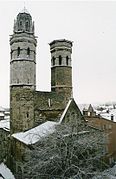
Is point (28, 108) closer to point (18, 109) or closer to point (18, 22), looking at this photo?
point (18, 109)

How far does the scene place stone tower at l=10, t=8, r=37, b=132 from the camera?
79.9ft

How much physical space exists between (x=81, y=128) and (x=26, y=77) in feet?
27.8

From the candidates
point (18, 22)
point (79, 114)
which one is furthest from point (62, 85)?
point (18, 22)

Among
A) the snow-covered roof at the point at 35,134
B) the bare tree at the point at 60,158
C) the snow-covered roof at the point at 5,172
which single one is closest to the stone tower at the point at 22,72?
the snow-covered roof at the point at 35,134

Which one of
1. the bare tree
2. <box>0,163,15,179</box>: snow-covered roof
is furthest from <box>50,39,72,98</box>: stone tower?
<box>0,163,15,179</box>: snow-covered roof

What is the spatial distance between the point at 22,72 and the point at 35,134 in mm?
8839

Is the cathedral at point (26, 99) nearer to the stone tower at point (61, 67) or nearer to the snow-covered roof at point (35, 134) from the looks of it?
the snow-covered roof at point (35, 134)

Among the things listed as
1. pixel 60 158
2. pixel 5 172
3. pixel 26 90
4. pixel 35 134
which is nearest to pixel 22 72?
pixel 26 90

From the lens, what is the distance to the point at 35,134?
18438mm

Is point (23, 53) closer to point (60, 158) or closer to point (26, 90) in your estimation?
point (26, 90)

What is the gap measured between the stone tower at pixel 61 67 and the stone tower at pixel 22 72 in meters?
3.33

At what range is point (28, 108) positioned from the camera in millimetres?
24406

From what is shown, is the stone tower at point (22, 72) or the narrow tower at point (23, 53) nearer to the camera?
the stone tower at point (22, 72)

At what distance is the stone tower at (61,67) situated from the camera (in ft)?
91.2
